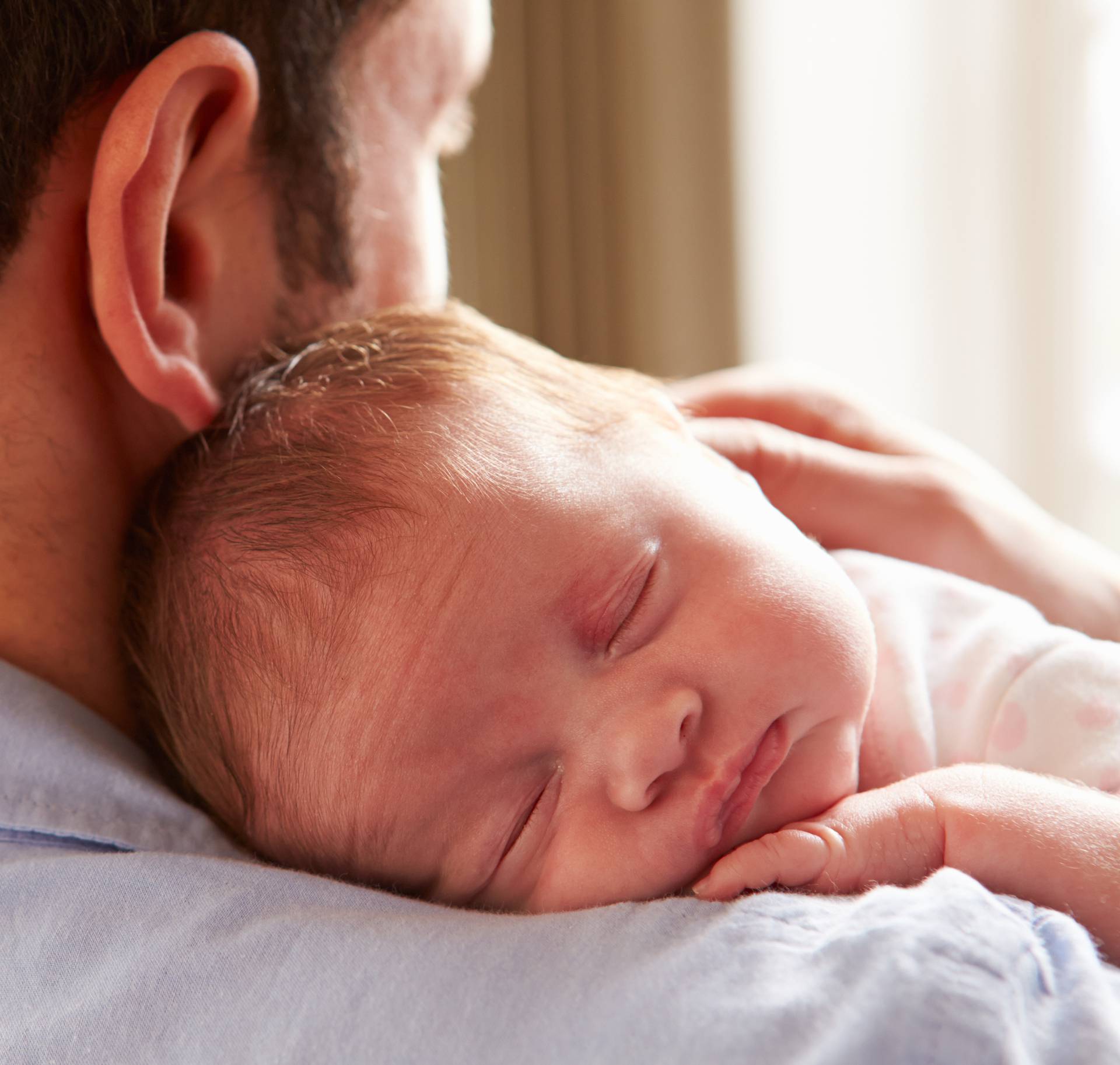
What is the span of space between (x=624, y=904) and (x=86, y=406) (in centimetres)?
64

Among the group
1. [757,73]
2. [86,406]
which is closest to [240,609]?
[86,406]

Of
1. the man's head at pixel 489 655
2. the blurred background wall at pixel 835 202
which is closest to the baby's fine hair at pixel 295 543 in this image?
the man's head at pixel 489 655

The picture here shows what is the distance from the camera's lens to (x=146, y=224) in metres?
0.94

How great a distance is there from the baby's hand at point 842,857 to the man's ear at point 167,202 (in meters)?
0.62

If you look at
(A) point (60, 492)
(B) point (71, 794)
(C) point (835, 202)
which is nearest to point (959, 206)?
(C) point (835, 202)

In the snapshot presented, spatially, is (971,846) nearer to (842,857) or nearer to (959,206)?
(842,857)

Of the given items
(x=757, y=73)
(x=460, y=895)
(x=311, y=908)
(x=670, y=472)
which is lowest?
(x=460, y=895)

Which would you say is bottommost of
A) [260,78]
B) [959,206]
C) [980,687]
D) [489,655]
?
[980,687]

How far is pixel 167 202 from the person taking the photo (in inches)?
37.1

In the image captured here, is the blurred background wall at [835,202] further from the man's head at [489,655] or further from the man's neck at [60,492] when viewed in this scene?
the man's neck at [60,492]

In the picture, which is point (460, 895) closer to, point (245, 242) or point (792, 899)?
point (792, 899)

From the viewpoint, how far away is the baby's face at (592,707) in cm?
83

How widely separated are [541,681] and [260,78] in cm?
62

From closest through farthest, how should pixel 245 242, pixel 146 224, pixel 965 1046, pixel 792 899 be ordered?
pixel 965 1046, pixel 792 899, pixel 146 224, pixel 245 242
